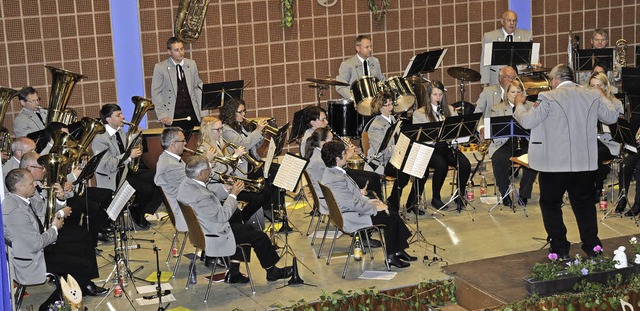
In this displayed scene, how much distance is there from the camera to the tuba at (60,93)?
1263 centimetres

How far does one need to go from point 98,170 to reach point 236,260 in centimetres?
254

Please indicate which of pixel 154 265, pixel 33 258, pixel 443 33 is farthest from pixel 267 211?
pixel 443 33

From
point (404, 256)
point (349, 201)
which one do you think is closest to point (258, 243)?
point (349, 201)

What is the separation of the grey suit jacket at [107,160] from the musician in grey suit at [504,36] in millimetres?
5545

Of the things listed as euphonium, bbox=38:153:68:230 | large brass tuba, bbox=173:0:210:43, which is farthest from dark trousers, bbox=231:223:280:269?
large brass tuba, bbox=173:0:210:43

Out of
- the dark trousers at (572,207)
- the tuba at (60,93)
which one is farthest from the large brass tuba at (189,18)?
the dark trousers at (572,207)

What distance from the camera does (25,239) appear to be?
30.4 ft

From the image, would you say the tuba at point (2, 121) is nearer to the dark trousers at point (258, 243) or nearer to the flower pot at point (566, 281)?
the dark trousers at point (258, 243)

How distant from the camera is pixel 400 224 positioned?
10.9 m

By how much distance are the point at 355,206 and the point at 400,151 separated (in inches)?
45.4

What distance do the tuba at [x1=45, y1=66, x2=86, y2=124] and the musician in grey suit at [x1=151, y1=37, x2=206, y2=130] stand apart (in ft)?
4.70

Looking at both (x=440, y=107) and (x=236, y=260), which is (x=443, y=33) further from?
(x=236, y=260)

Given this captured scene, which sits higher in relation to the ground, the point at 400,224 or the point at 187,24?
the point at 187,24

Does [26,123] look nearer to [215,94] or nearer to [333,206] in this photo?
[215,94]
